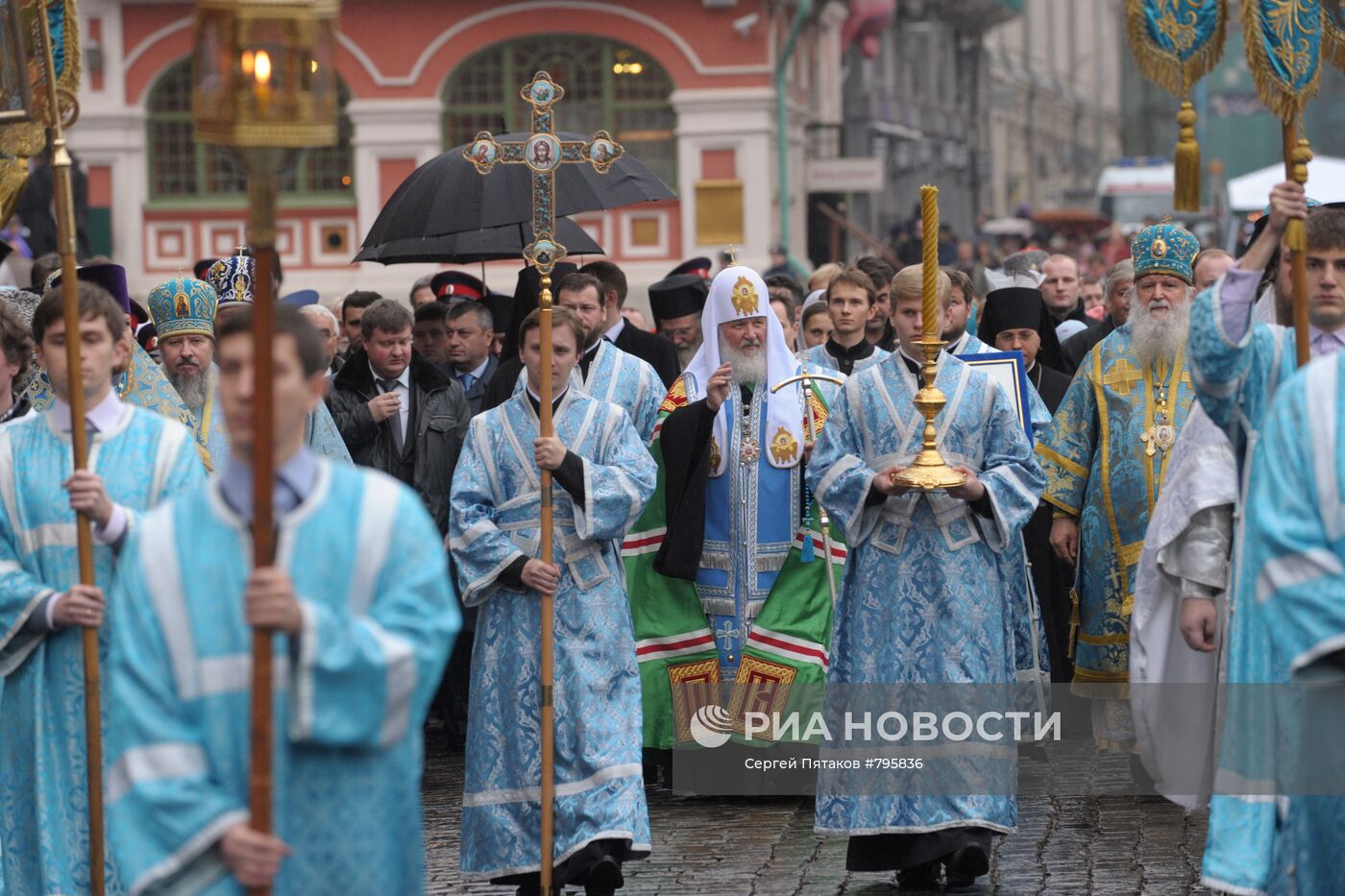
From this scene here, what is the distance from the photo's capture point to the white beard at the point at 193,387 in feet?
26.1

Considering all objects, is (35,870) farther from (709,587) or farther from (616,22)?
(616,22)

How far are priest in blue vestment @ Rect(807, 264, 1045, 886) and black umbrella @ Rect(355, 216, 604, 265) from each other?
3.24 meters

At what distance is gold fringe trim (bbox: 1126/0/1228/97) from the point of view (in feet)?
20.5

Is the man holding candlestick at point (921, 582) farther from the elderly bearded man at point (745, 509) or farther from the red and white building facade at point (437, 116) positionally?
the red and white building facade at point (437, 116)

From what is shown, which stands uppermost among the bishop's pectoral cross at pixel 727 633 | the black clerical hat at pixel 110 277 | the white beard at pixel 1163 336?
the black clerical hat at pixel 110 277

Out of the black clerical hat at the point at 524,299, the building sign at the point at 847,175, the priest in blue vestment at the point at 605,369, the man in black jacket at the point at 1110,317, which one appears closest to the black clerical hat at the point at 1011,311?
the man in black jacket at the point at 1110,317

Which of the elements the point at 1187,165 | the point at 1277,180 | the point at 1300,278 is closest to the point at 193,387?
the point at 1187,165

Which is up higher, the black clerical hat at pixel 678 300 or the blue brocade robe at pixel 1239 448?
the black clerical hat at pixel 678 300

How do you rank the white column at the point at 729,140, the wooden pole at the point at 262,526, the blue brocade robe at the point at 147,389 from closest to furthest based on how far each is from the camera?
the wooden pole at the point at 262,526
the blue brocade robe at the point at 147,389
the white column at the point at 729,140

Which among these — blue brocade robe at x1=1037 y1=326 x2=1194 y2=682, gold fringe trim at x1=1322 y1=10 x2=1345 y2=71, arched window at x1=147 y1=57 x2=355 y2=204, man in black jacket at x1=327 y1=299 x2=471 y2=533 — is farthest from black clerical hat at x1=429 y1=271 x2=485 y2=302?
arched window at x1=147 y1=57 x2=355 y2=204

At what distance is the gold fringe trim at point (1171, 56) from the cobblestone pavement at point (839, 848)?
255 centimetres

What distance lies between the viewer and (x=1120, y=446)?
8.97 metres

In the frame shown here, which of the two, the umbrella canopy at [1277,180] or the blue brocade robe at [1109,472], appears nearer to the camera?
the blue brocade robe at [1109,472]

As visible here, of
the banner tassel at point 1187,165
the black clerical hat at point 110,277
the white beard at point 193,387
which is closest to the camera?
the banner tassel at point 1187,165
